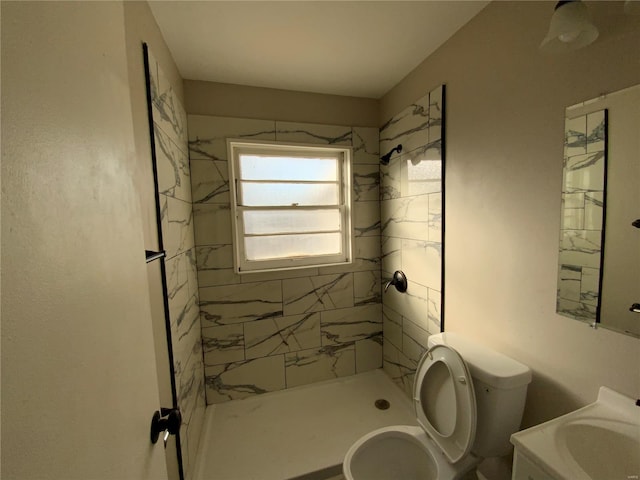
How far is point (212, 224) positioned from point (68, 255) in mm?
1660

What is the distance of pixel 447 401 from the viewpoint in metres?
1.26

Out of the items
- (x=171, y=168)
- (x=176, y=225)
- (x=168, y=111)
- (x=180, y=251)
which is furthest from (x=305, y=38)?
(x=180, y=251)

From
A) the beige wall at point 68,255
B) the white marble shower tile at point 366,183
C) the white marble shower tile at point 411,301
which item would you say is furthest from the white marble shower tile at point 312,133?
the beige wall at point 68,255

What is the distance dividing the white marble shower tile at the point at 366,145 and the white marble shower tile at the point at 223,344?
168 cm

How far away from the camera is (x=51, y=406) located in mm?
337

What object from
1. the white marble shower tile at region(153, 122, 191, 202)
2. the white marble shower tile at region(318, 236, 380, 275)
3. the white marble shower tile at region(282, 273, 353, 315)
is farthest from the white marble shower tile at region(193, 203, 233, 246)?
the white marble shower tile at region(318, 236, 380, 275)

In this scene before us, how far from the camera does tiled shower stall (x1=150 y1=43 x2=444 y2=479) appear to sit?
1636mm

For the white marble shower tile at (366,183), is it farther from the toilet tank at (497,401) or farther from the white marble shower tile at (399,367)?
the toilet tank at (497,401)

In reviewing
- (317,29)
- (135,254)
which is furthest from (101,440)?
(317,29)

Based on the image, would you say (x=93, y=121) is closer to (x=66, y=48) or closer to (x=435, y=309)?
(x=66, y=48)

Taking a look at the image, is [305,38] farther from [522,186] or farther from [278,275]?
[278,275]

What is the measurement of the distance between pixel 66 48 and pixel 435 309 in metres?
1.88

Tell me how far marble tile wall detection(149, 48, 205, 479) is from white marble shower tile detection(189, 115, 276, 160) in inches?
3.7

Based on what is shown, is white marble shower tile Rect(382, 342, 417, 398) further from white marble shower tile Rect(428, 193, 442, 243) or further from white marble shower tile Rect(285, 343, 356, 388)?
white marble shower tile Rect(428, 193, 442, 243)
